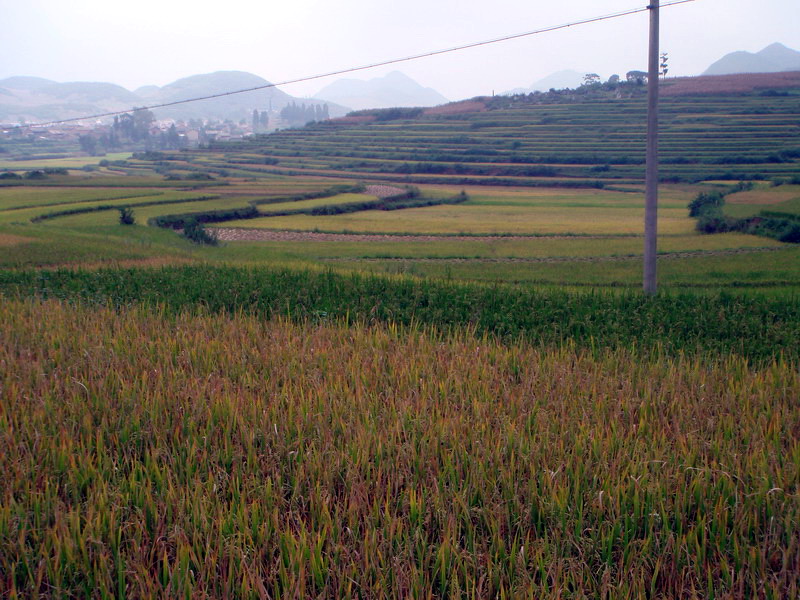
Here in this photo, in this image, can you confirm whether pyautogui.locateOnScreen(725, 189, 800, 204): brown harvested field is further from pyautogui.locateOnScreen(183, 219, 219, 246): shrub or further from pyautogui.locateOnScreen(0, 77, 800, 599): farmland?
pyautogui.locateOnScreen(183, 219, 219, 246): shrub

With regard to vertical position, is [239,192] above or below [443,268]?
above

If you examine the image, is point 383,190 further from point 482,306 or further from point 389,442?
point 389,442

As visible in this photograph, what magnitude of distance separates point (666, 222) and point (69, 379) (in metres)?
23.5

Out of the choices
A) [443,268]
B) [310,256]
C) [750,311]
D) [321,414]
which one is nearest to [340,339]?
[321,414]

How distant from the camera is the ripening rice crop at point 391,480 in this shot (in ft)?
7.55

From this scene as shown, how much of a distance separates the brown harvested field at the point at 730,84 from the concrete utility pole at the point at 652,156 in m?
44.7

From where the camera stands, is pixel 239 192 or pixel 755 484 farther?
pixel 239 192

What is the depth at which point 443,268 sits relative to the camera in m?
16.0

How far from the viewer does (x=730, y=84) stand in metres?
51.3

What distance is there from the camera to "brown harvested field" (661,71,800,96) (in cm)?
4825

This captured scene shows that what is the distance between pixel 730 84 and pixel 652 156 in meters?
48.5

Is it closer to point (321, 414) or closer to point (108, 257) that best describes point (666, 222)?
point (108, 257)

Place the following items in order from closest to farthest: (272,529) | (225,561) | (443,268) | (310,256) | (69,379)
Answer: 1. (225,561)
2. (272,529)
3. (69,379)
4. (443,268)
5. (310,256)

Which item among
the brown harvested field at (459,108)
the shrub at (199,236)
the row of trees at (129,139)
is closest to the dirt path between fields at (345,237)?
the shrub at (199,236)
